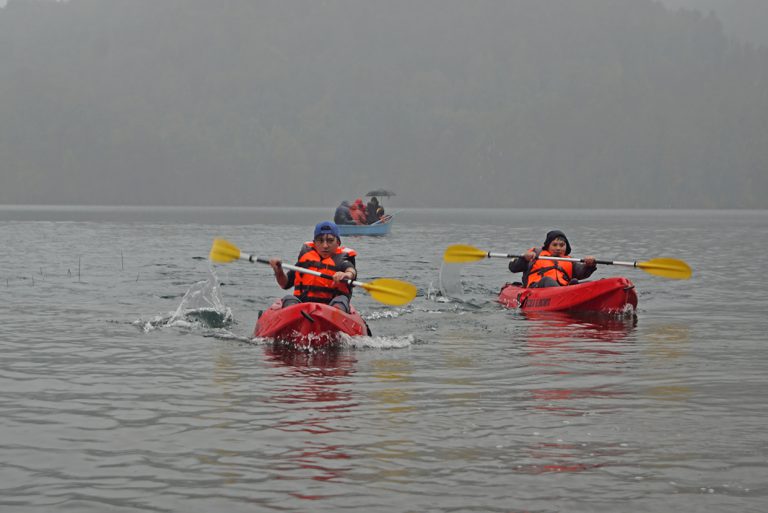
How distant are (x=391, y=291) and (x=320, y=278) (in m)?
1.14

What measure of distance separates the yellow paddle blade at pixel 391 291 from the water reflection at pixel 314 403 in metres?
1.48

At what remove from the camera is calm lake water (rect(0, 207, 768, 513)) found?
25.6 feet

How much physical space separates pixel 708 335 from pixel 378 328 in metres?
5.39

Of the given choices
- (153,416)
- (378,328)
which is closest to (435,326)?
(378,328)

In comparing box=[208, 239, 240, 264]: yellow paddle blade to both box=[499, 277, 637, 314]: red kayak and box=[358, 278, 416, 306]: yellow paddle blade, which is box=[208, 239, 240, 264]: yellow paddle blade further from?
box=[499, 277, 637, 314]: red kayak

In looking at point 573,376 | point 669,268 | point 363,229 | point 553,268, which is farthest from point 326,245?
point 363,229

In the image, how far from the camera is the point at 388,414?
34.1 ft

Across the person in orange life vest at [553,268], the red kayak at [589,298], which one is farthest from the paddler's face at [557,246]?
the red kayak at [589,298]

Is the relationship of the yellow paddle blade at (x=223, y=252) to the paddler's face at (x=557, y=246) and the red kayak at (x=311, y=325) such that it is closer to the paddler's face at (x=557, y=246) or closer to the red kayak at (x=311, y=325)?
the red kayak at (x=311, y=325)

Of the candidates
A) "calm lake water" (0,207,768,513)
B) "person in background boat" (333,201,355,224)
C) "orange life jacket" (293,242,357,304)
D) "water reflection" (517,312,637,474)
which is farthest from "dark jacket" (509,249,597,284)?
"person in background boat" (333,201,355,224)

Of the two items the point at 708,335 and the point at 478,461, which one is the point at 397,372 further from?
the point at 708,335

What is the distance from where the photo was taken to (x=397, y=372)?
13.0 m

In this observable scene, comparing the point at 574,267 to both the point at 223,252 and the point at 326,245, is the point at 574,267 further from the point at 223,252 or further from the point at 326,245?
the point at 223,252

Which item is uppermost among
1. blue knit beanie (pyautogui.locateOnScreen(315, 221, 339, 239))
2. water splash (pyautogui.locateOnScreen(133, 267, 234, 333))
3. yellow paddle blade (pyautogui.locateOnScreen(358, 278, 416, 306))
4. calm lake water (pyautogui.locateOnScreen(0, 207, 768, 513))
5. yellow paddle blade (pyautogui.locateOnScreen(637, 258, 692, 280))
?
blue knit beanie (pyautogui.locateOnScreen(315, 221, 339, 239))
